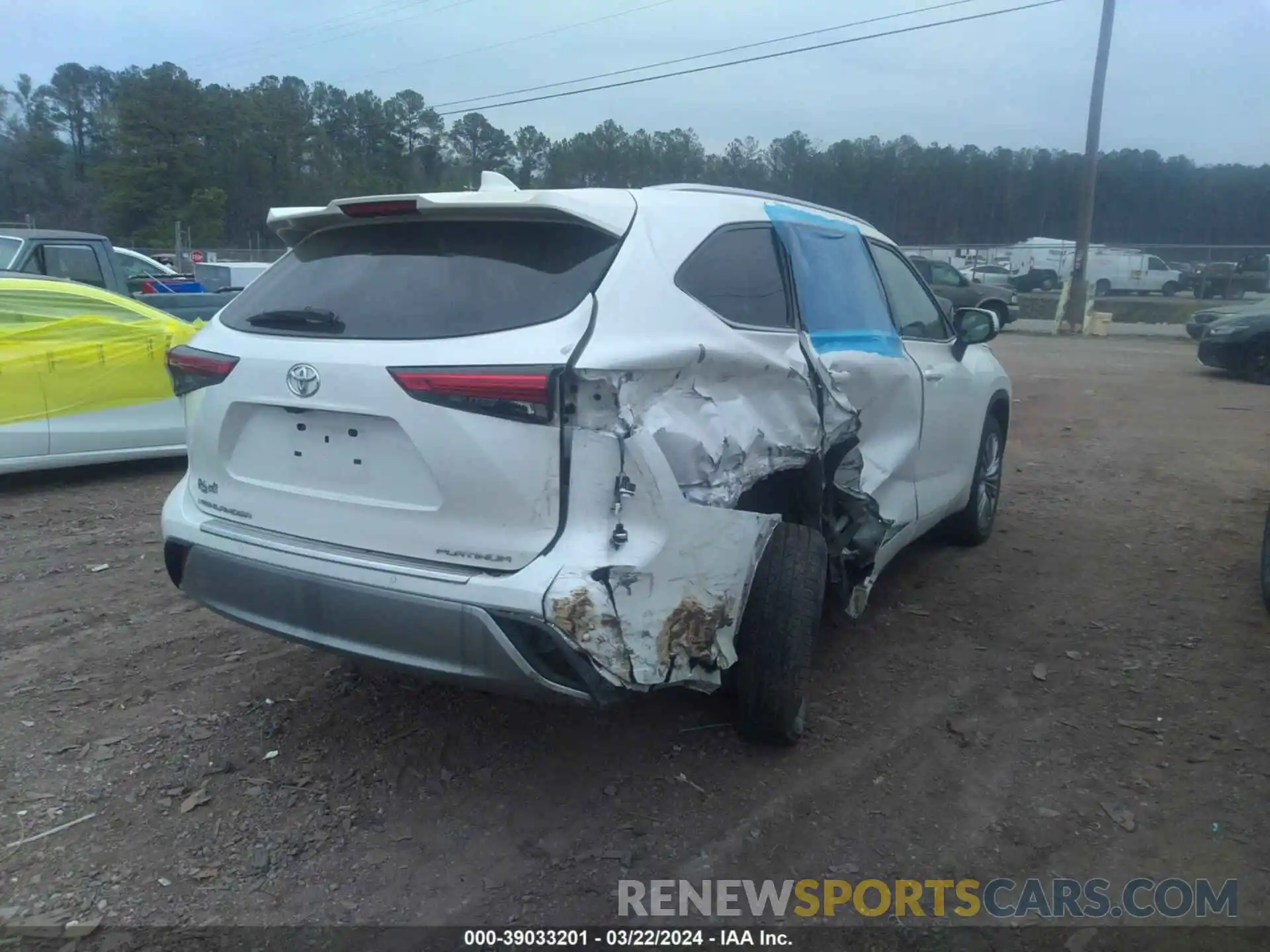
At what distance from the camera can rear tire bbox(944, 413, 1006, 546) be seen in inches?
223

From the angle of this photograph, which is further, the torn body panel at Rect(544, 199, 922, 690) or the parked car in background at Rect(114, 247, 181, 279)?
the parked car in background at Rect(114, 247, 181, 279)

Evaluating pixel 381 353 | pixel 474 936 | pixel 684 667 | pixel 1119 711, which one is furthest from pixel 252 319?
pixel 1119 711

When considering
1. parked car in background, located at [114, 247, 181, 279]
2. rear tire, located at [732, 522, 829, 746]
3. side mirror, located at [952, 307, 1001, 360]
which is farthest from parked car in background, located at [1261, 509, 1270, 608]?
parked car in background, located at [114, 247, 181, 279]

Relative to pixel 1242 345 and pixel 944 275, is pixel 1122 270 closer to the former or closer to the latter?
pixel 944 275

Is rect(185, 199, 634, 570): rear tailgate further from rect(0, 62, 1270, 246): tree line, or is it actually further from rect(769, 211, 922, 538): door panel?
rect(0, 62, 1270, 246): tree line

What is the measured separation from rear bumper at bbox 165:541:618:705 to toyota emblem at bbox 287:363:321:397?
523 mm

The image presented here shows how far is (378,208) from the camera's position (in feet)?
10.4

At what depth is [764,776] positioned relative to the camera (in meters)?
3.38

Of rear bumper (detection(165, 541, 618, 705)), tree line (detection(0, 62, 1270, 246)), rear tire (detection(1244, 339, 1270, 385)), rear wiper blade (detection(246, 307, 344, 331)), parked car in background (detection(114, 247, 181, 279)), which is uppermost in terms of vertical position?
tree line (detection(0, 62, 1270, 246))

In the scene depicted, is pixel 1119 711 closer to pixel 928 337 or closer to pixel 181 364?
pixel 928 337

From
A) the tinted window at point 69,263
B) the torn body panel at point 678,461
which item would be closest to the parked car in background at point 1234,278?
the tinted window at point 69,263

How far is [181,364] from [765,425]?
1885mm

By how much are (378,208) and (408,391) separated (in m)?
0.79

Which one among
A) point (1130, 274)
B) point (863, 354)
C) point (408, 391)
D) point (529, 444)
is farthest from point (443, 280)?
point (1130, 274)
